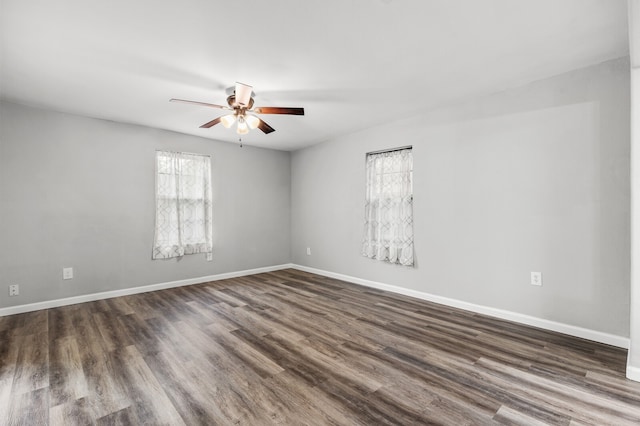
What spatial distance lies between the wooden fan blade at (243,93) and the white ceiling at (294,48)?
15cm

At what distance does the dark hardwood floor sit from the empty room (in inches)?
0.8

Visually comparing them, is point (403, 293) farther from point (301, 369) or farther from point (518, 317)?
point (301, 369)

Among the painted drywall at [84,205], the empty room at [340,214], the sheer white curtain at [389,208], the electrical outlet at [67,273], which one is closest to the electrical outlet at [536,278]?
the empty room at [340,214]

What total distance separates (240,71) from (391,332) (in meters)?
2.73

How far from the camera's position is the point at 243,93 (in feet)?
8.66

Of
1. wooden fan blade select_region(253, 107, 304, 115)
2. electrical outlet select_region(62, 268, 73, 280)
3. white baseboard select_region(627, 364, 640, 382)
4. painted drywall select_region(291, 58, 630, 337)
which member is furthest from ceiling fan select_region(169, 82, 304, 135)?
white baseboard select_region(627, 364, 640, 382)

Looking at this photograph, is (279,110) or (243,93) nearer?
(243,93)

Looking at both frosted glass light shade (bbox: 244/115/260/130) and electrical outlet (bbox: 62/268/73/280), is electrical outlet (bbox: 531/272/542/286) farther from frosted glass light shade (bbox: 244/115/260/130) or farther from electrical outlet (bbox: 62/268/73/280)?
electrical outlet (bbox: 62/268/73/280)

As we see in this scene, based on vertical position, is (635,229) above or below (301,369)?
above

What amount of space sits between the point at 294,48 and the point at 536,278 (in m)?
3.02

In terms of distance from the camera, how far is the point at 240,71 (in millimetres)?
2613

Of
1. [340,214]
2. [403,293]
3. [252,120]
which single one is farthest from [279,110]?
[403,293]

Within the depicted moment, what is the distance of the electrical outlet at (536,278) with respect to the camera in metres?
2.82

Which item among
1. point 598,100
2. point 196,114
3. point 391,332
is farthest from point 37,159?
point 598,100
